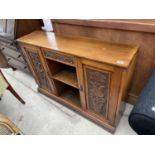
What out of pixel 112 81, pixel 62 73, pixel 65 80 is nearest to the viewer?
pixel 112 81

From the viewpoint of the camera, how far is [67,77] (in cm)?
150

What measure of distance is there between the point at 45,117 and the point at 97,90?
85 cm

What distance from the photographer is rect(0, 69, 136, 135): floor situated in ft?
4.73

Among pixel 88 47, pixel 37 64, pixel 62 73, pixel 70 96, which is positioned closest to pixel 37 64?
pixel 37 64

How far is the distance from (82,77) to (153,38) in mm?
665

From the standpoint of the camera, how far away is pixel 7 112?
1.80m

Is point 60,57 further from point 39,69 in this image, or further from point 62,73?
point 39,69

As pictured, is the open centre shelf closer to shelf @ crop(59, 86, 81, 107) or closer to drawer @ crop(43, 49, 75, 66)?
shelf @ crop(59, 86, 81, 107)

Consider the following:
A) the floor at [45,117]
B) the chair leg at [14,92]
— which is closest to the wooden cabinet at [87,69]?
the floor at [45,117]

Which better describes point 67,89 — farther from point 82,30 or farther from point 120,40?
point 120,40

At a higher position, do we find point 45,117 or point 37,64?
point 37,64
